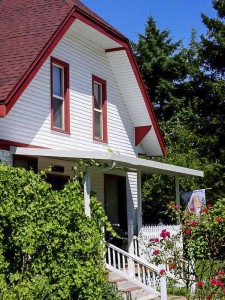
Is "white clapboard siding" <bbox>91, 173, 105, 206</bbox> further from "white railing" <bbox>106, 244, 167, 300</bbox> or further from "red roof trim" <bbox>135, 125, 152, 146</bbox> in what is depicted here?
"white railing" <bbox>106, 244, 167, 300</bbox>

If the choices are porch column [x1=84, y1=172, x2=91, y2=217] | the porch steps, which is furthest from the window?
porch column [x1=84, y1=172, x2=91, y2=217]

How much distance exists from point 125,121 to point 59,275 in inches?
359

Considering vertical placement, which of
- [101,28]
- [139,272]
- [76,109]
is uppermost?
[101,28]

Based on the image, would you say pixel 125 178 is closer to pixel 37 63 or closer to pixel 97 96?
pixel 97 96

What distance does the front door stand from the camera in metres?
17.0

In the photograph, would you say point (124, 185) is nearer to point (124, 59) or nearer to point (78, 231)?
point (124, 59)

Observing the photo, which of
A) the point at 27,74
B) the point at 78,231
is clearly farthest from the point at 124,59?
the point at 78,231

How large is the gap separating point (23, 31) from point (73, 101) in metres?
2.25

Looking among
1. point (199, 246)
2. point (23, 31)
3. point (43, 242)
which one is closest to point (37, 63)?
point (23, 31)

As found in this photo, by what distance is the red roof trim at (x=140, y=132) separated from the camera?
1769cm

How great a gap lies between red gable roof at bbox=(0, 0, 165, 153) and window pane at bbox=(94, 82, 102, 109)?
1.33 m

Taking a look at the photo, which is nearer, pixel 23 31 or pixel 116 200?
pixel 23 31

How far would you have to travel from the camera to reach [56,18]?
13336 mm

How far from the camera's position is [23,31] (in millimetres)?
13375
